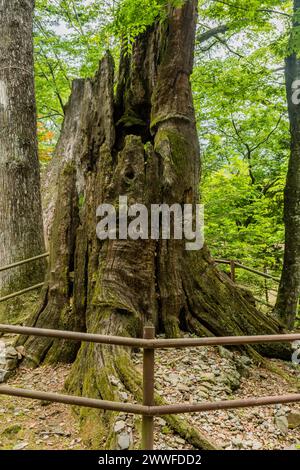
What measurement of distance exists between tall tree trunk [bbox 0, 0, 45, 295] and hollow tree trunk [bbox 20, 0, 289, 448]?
166cm

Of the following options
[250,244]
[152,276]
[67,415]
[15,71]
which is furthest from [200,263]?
[250,244]

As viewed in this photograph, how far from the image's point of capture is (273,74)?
1129 cm

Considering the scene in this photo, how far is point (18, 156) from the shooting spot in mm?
7234

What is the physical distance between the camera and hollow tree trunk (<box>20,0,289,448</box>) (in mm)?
4680

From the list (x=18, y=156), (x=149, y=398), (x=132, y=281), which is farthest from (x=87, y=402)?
(x=18, y=156)

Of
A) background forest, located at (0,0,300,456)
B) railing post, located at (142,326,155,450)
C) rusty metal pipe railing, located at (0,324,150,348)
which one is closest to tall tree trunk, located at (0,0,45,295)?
background forest, located at (0,0,300,456)

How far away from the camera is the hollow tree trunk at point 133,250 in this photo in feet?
15.4

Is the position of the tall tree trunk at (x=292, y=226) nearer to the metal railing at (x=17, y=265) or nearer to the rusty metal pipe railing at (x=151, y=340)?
the rusty metal pipe railing at (x=151, y=340)

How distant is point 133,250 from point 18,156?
12.0ft

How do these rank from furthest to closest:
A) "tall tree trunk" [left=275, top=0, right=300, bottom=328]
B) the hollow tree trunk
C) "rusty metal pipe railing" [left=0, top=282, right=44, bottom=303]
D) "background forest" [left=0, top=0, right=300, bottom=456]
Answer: "tall tree trunk" [left=275, top=0, right=300, bottom=328]
"rusty metal pipe railing" [left=0, top=282, right=44, bottom=303]
the hollow tree trunk
"background forest" [left=0, top=0, right=300, bottom=456]

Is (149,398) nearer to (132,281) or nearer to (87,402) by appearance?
(87,402)

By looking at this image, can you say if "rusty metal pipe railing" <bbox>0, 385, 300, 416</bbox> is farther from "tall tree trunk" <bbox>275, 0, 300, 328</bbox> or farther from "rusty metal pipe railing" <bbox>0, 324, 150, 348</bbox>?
"tall tree trunk" <bbox>275, 0, 300, 328</bbox>

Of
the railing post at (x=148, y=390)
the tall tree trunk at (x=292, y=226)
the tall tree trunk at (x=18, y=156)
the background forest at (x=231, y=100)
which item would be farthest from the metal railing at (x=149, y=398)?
the background forest at (x=231, y=100)

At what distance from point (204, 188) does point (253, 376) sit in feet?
30.4
